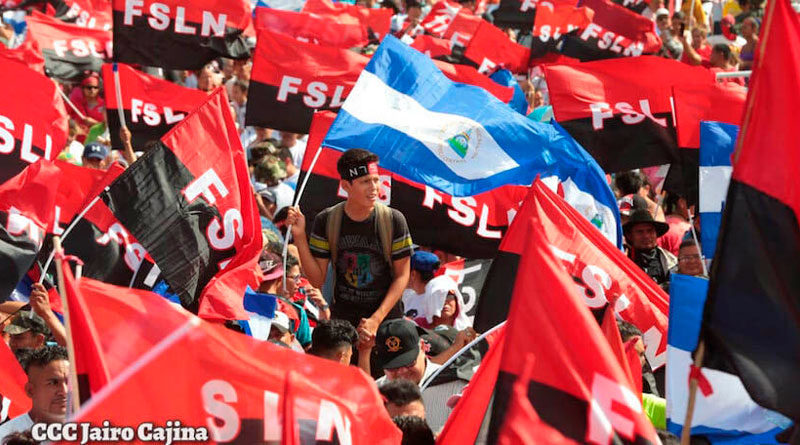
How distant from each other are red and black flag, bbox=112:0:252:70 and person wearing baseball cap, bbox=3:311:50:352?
12.6 feet

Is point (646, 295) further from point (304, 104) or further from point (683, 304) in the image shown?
point (304, 104)

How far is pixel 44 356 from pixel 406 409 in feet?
6.01

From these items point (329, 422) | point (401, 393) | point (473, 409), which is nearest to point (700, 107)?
point (401, 393)

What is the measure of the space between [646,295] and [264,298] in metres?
2.08

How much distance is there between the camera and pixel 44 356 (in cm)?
678

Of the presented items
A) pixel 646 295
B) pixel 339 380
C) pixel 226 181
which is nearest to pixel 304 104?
pixel 226 181

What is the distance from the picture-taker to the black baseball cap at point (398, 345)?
23.6ft

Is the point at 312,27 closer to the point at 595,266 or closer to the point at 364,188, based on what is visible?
the point at 364,188

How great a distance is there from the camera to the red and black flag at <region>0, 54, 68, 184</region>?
8695 millimetres

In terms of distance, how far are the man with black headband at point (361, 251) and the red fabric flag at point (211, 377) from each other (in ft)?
8.56

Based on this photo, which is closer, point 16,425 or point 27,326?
point 16,425

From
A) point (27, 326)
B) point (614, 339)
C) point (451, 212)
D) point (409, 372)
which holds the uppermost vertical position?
point (614, 339)

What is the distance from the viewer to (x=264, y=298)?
7.61 meters

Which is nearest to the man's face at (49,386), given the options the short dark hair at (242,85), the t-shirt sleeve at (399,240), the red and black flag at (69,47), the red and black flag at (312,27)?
the t-shirt sleeve at (399,240)
